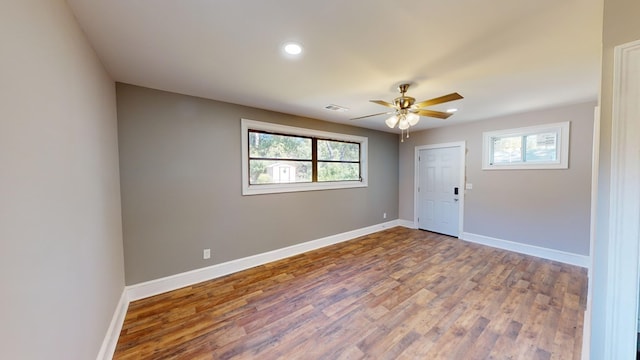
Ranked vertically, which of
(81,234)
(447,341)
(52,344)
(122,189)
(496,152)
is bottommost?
(447,341)

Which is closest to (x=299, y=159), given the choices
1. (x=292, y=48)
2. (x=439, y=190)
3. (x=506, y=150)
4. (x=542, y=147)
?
(x=292, y=48)

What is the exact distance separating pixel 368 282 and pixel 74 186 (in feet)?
9.61

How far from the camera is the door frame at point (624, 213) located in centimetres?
107

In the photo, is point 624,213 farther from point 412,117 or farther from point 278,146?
point 278,146

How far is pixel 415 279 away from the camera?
9.95ft

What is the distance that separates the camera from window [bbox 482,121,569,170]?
359 centimetres

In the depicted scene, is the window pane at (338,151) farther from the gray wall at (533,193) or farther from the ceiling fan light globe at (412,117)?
the ceiling fan light globe at (412,117)

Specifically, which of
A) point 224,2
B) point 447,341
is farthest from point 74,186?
point 447,341

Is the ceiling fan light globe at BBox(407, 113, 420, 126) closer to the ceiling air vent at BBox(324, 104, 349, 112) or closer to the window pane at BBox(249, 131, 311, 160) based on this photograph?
the ceiling air vent at BBox(324, 104, 349, 112)

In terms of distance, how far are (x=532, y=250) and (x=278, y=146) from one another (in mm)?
4604

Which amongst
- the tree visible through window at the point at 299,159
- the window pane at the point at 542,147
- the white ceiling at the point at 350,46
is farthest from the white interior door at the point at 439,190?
the white ceiling at the point at 350,46

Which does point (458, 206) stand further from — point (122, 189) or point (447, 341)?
point (122, 189)

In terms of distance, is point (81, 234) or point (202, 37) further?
point (202, 37)

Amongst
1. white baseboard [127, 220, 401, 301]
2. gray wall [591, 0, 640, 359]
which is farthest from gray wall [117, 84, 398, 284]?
gray wall [591, 0, 640, 359]
